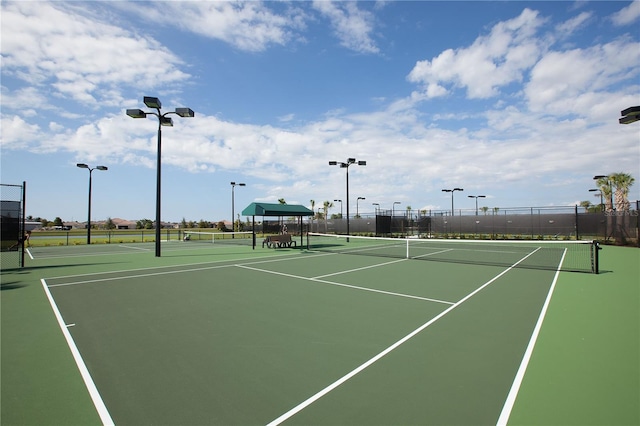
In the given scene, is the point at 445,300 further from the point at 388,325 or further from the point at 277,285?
the point at 277,285

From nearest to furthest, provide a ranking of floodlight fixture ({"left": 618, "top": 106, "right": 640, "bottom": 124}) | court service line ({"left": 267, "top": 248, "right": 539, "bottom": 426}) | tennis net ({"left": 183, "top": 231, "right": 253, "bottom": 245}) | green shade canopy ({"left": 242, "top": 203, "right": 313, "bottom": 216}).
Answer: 1. court service line ({"left": 267, "top": 248, "right": 539, "bottom": 426})
2. floodlight fixture ({"left": 618, "top": 106, "right": 640, "bottom": 124})
3. green shade canopy ({"left": 242, "top": 203, "right": 313, "bottom": 216})
4. tennis net ({"left": 183, "top": 231, "right": 253, "bottom": 245})

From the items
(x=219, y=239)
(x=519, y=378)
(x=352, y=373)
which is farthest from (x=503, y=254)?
(x=219, y=239)

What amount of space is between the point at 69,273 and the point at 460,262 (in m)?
15.6

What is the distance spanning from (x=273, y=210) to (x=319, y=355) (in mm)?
16587

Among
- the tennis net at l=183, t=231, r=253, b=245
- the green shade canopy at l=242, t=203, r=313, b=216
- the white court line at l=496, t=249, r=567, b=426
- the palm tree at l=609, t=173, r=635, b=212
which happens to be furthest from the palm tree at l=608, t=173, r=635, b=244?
the tennis net at l=183, t=231, r=253, b=245

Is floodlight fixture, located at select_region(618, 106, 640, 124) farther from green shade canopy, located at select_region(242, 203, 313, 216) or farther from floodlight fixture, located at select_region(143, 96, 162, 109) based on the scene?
floodlight fixture, located at select_region(143, 96, 162, 109)

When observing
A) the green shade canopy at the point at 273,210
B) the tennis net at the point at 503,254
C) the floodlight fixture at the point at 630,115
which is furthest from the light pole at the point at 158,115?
the floodlight fixture at the point at 630,115

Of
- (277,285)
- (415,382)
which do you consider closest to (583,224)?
(277,285)

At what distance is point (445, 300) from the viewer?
7.83 m

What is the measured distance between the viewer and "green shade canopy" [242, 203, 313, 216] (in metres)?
20.2

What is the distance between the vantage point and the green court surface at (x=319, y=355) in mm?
3303

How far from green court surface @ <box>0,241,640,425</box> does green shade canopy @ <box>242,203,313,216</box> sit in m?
11.0

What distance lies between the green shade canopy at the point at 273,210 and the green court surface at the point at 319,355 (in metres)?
11.0

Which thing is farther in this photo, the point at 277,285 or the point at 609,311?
the point at 277,285
